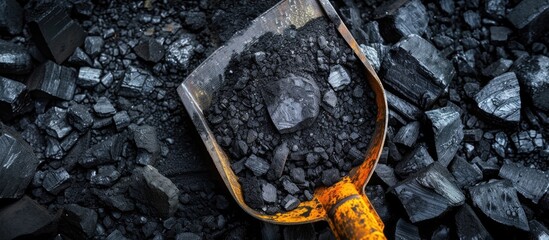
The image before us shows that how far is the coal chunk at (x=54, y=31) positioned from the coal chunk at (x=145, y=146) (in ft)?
2.42

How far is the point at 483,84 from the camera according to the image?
11.3ft

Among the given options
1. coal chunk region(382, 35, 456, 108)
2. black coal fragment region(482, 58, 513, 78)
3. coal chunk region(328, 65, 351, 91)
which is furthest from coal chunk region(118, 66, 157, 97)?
black coal fragment region(482, 58, 513, 78)

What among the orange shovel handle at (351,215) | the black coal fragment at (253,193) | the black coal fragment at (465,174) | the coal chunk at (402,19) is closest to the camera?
the orange shovel handle at (351,215)

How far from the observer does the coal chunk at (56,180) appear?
9.81 feet

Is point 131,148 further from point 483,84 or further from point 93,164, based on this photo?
point 483,84

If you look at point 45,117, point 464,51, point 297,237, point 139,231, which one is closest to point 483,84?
point 464,51

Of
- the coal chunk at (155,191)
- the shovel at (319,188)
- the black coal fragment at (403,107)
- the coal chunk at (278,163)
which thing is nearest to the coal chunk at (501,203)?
the black coal fragment at (403,107)

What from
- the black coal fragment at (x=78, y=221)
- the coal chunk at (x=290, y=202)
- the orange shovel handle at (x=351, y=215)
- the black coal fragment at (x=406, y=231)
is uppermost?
the black coal fragment at (x=78, y=221)

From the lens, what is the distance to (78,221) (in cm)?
287

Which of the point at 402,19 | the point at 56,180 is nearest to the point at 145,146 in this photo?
the point at 56,180

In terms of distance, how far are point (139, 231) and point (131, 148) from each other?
0.50 m

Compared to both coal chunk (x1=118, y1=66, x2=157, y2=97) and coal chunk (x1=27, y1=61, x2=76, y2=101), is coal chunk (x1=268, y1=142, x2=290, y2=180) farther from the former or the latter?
coal chunk (x1=27, y1=61, x2=76, y2=101)

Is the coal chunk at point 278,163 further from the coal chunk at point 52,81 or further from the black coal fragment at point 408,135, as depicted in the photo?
the coal chunk at point 52,81

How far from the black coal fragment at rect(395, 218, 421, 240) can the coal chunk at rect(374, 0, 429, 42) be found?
1.29 metres
